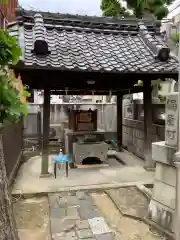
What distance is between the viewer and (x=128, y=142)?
10.4m

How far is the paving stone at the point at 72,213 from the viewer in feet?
14.0

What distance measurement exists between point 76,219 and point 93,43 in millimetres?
5066

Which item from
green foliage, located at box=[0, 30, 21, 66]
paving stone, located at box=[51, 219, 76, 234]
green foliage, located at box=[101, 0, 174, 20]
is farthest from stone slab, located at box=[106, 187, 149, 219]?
green foliage, located at box=[101, 0, 174, 20]

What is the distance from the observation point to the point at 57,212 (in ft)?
14.6

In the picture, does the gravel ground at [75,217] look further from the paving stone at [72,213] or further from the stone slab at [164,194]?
the stone slab at [164,194]

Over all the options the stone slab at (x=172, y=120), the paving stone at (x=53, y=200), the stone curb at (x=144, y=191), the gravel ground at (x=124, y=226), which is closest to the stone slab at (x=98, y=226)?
the gravel ground at (x=124, y=226)

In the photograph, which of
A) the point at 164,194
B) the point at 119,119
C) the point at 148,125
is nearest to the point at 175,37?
the point at 119,119

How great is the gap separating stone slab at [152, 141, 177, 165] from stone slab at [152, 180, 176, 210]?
0.40 m

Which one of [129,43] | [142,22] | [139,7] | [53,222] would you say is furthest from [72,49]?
[139,7]

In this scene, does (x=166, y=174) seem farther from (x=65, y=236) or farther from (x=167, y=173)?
(x=65, y=236)

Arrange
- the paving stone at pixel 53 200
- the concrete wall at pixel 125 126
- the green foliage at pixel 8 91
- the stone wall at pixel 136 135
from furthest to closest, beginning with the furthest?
the concrete wall at pixel 125 126 < the stone wall at pixel 136 135 < the paving stone at pixel 53 200 < the green foliage at pixel 8 91

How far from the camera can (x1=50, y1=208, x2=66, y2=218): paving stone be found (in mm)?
4297

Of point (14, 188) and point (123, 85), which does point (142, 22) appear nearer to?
point (123, 85)

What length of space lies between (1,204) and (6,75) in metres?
0.96
